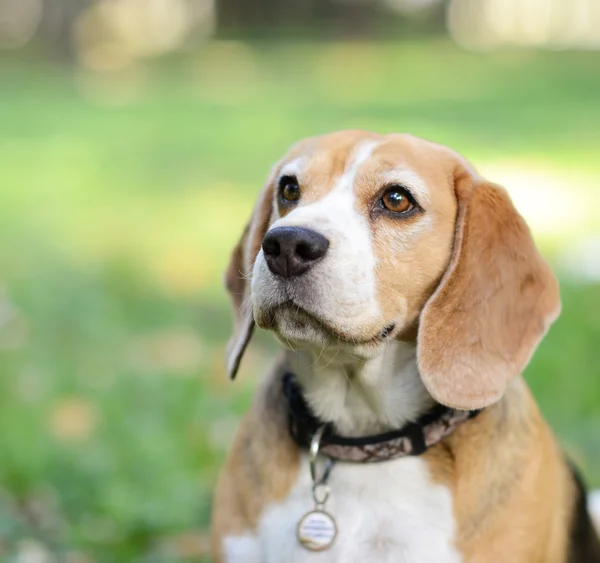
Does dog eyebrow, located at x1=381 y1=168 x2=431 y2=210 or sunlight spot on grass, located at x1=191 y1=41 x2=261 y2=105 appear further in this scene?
sunlight spot on grass, located at x1=191 y1=41 x2=261 y2=105

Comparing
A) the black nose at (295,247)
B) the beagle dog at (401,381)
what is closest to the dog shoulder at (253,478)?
the beagle dog at (401,381)

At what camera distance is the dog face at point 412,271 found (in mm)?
3109

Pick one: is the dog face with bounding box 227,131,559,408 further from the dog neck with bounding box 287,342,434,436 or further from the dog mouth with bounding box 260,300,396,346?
the dog neck with bounding box 287,342,434,436

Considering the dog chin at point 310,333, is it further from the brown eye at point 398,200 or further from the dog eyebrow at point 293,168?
the dog eyebrow at point 293,168

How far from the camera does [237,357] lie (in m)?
3.74

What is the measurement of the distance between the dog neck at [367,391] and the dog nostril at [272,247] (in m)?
0.46

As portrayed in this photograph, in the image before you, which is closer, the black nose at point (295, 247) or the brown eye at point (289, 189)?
the black nose at point (295, 247)

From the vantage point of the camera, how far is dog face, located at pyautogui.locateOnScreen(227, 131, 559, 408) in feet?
10.2

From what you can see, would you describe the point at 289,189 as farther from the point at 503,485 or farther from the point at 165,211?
the point at 165,211

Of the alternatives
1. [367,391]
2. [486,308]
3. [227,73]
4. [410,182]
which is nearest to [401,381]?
[367,391]

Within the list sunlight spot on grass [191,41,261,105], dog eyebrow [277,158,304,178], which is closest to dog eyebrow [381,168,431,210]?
dog eyebrow [277,158,304,178]

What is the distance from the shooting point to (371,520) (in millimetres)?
3381

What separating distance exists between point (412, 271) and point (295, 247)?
468 mm

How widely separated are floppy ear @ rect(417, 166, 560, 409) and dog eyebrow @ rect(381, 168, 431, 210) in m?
0.14
